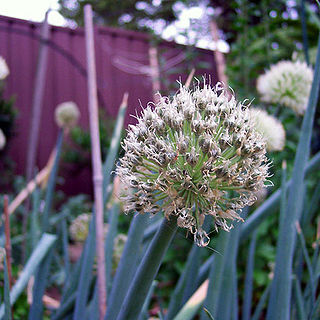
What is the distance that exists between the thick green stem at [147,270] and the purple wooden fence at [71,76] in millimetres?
3885

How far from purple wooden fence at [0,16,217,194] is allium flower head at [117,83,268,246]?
375 centimetres

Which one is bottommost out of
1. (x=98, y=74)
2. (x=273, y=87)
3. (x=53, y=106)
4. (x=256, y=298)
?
(x=256, y=298)

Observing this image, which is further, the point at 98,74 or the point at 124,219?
the point at 98,74

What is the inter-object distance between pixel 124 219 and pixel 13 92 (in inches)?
101

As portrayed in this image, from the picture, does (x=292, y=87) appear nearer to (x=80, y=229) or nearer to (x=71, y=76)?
(x=80, y=229)

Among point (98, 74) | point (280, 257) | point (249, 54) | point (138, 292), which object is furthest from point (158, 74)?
point (138, 292)

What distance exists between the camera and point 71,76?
4.86 m

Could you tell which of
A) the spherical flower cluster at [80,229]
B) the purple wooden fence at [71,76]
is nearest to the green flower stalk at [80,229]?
the spherical flower cluster at [80,229]

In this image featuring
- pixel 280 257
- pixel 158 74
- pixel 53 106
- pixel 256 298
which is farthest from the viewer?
pixel 53 106

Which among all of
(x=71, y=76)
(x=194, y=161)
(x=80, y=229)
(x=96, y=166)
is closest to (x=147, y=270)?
(x=194, y=161)

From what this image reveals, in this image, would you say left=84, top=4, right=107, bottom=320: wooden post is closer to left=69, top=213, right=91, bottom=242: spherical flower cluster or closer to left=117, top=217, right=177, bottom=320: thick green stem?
left=117, top=217, right=177, bottom=320: thick green stem

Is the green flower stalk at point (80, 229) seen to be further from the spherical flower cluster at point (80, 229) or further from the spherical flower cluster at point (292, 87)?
the spherical flower cluster at point (292, 87)

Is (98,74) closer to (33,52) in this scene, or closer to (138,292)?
(33,52)

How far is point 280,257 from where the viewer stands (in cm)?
67
